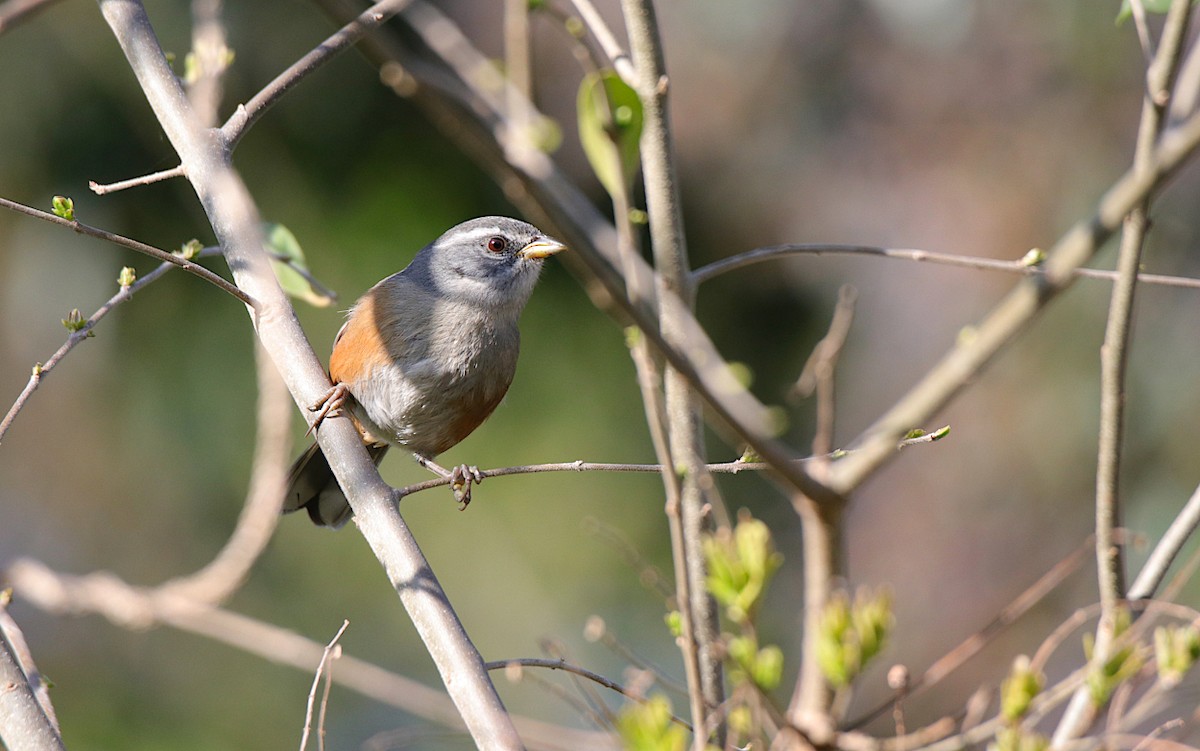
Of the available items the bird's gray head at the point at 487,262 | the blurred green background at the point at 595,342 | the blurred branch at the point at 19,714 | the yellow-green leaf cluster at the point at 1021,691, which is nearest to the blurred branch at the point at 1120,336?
the yellow-green leaf cluster at the point at 1021,691

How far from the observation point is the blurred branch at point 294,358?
2484mm

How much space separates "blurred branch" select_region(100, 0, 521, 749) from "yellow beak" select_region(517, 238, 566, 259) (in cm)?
218

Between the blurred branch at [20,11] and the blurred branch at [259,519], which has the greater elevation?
the blurred branch at [20,11]

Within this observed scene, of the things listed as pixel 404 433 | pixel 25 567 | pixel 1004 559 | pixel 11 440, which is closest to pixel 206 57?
pixel 25 567

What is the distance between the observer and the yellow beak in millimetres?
5152

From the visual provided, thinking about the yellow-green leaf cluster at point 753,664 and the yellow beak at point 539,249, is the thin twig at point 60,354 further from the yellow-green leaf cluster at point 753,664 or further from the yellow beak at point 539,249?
the yellow beak at point 539,249

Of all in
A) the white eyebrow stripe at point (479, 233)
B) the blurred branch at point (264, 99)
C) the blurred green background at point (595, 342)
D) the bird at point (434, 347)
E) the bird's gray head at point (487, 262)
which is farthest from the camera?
the blurred green background at point (595, 342)

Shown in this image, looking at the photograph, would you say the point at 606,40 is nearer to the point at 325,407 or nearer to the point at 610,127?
the point at 325,407

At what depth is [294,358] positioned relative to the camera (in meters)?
3.01

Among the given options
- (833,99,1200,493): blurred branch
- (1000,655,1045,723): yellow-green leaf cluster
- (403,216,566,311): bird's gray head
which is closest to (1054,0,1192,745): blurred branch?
(833,99,1200,493): blurred branch

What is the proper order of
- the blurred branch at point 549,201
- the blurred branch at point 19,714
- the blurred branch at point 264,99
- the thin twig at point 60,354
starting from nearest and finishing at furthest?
1. the blurred branch at point 549,201
2. the blurred branch at point 19,714
3. the thin twig at point 60,354
4. the blurred branch at point 264,99

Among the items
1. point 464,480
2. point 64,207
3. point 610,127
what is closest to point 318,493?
point 464,480

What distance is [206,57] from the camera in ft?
8.43

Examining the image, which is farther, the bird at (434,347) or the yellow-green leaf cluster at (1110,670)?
the bird at (434,347)
